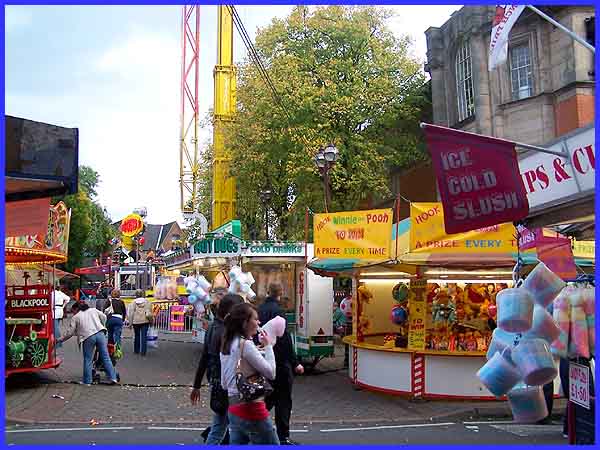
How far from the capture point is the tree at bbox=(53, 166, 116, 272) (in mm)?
53281

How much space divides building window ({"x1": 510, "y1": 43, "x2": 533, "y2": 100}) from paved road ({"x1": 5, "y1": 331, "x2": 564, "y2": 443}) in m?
14.2

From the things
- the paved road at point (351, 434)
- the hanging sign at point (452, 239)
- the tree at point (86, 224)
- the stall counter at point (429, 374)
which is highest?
the tree at point (86, 224)

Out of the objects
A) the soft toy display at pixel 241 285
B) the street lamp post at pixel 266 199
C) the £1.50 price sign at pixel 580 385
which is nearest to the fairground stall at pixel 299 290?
the soft toy display at pixel 241 285

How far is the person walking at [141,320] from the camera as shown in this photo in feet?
57.2

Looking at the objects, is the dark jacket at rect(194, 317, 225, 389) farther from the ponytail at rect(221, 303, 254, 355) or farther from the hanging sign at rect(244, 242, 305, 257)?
the hanging sign at rect(244, 242, 305, 257)

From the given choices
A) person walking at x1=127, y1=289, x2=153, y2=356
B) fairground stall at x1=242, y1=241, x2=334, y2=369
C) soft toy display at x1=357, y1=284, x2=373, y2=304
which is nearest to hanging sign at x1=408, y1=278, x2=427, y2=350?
soft toy display at x1=357, y1=284, x2=373, y2=304

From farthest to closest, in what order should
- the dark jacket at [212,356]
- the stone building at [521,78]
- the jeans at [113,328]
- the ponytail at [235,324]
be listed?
1. the stone building at [521,78]
2. the jeans at [113,328]
3. the dark jacket at [212,356]
4. the ponytail at [235,324]

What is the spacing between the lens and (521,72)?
24344mm

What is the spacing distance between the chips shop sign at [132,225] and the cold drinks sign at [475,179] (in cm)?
3582

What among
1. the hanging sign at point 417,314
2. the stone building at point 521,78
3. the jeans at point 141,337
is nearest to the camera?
the hanging sign at point 417,314

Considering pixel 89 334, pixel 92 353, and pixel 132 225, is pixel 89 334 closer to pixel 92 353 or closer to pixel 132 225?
pixel 92 353

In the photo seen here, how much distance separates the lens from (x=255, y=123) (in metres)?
28.3

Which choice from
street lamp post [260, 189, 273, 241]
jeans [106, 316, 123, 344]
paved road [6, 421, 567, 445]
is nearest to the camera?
paved road [6, 421, 567, 445]

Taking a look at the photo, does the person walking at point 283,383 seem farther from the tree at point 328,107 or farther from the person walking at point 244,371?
the tree at point 328,107
